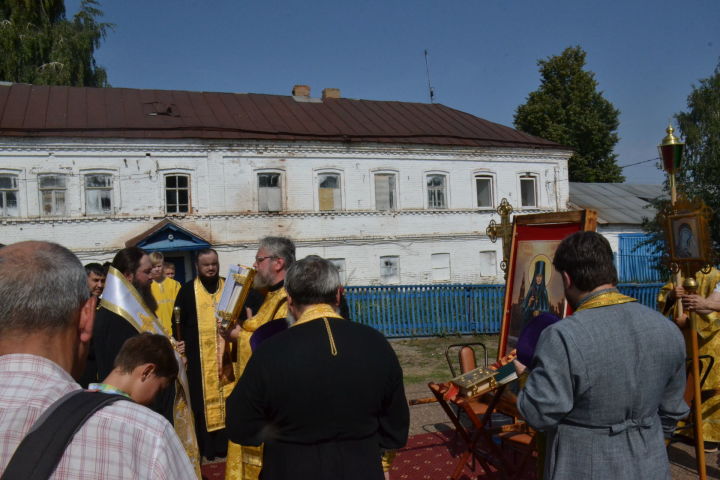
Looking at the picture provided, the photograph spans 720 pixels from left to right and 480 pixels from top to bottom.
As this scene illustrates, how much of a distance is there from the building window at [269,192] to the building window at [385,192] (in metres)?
3.76

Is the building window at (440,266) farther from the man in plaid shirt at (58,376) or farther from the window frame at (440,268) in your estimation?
the man in plaid shirt at (58,376)

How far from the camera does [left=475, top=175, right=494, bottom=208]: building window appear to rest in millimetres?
24297

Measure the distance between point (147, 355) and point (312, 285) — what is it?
32.8 inches

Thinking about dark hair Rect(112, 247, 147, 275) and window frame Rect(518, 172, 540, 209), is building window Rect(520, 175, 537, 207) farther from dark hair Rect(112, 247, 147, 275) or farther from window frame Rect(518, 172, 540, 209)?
dark hair Rect(112, 247, 147, 275)

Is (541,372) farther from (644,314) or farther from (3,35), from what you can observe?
(3,35)

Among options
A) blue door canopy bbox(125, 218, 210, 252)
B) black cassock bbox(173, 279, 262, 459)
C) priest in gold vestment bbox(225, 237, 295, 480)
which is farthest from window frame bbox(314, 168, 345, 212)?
priest in gold vestment bbox(225, 237, 295, 480)

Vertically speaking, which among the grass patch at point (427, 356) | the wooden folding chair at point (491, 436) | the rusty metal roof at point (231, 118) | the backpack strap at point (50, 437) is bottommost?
the grass patch at point (427, 356)

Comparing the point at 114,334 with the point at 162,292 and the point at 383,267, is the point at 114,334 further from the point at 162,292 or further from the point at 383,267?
the point at 383,267

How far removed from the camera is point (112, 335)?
12.4 ft

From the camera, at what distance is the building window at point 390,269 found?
22.8 meters

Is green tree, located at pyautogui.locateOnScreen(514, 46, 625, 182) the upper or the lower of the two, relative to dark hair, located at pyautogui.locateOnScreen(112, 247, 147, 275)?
upper

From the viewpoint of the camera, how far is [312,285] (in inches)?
107

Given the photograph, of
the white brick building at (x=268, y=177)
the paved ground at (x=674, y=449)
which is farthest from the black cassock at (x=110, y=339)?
the white brick building at (x=268, y=177)

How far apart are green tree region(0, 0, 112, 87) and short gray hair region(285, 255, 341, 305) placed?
25533 millimetres
